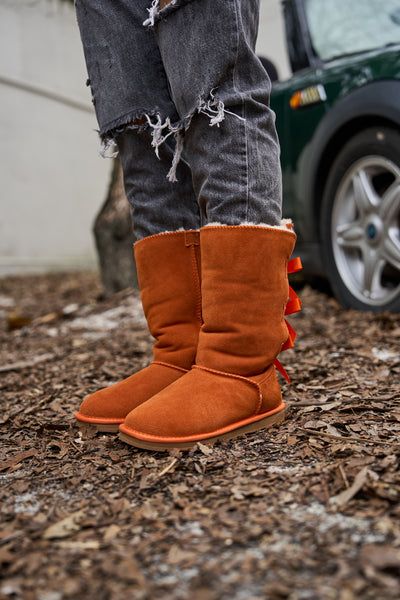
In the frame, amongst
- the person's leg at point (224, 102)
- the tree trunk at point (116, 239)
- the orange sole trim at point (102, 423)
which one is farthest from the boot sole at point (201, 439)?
the tree trunk at point (116, 239)

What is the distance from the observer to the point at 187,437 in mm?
1247

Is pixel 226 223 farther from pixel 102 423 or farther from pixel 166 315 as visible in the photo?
pixel 102 423

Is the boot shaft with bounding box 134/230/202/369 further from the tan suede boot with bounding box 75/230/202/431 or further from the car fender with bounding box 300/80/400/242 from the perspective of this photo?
the car fender with bounding box 300/80/400/242

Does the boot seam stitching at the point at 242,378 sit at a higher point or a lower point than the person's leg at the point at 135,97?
lower

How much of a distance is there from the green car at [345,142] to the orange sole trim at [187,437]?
1334mm

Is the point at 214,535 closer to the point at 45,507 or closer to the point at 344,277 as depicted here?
the point at 45,507

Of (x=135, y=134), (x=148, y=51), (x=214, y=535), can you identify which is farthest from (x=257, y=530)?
(x=148, y=51)

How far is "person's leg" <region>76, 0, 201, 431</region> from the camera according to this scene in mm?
1382

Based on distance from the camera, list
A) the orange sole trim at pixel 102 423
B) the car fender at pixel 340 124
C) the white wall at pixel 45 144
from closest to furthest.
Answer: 1. the orange sole trim at pixel 102 423
2. the car fender at pixel 340 124
3. the white wall at pixel 45 144

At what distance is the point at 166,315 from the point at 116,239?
98.8 inches

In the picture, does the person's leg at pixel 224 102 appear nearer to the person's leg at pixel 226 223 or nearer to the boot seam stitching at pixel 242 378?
the person's leg at pixel 226 223

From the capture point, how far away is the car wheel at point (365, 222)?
2.44m

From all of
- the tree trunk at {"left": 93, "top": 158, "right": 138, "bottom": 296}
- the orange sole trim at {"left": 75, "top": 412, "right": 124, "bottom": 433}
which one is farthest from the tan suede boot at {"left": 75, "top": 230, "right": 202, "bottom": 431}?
the tree trunk at {"left": 93, "top": 158, "right": 138, "bottom": 296}

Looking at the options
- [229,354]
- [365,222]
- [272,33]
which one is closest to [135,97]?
[229,354]
